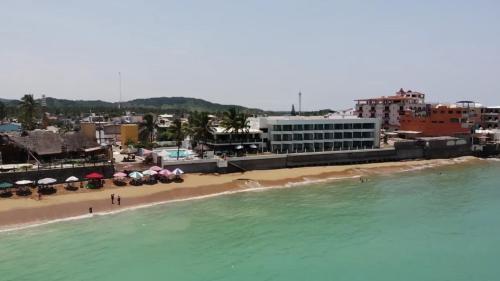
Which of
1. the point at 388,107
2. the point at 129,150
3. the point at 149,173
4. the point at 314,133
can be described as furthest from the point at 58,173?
the point at 388,107

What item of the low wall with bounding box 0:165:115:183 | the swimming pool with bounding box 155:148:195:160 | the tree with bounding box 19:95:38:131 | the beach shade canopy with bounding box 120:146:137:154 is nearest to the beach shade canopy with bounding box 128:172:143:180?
the low wall with bounding box 0:165:115:183

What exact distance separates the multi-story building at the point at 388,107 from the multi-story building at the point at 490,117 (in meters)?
16.8

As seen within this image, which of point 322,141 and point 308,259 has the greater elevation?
point 322,141

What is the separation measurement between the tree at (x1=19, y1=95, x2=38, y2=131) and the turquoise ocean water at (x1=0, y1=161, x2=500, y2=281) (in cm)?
5313

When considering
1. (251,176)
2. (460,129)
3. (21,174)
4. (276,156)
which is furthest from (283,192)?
(460,129)

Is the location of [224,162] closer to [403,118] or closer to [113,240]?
[113,240]

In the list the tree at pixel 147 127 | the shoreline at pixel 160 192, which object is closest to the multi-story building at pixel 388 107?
the shoreline at pixel 160 192

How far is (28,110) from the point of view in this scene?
85.5m

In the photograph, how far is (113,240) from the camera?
3597cm

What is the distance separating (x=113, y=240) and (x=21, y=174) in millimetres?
20782

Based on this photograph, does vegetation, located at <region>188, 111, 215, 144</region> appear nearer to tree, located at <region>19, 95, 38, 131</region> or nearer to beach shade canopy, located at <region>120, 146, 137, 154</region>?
beach shade canopy, located at <region>120, 146, 137, 154</region>

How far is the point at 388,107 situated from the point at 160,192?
270ft

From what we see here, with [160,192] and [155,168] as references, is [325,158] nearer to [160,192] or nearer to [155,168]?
[155,168]

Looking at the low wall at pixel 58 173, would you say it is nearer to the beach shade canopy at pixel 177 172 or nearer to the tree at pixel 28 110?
the beach shade canopy at pixel 177 172
